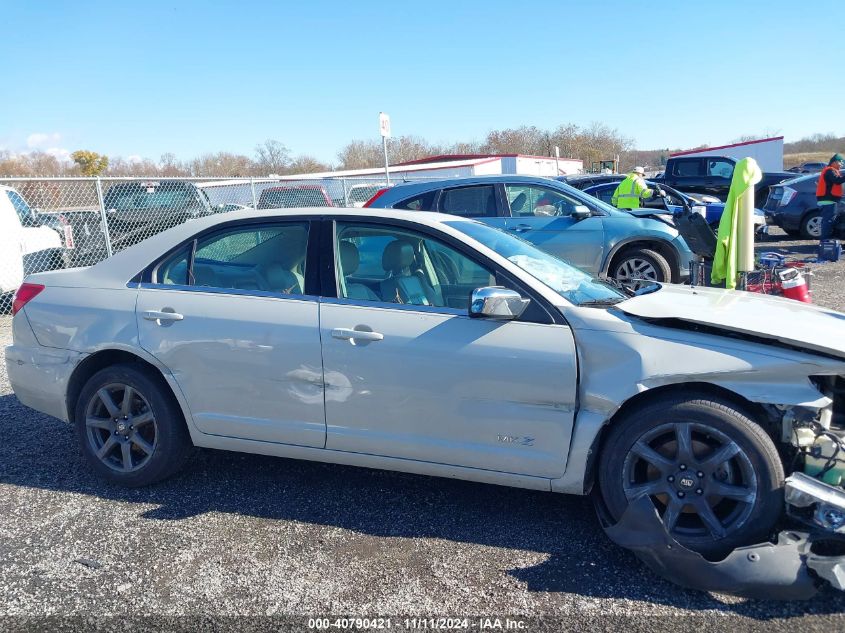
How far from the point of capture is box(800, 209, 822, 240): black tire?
1384 cm

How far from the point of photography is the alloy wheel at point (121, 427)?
3.84 meters

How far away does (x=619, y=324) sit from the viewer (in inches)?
122

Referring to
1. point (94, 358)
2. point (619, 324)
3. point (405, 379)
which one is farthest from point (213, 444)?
point (619, 324)

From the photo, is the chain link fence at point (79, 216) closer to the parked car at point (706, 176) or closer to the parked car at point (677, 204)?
the parked car at point (677, 204)

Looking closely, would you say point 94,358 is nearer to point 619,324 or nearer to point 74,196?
point 619,324

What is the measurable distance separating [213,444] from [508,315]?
6.17 ft

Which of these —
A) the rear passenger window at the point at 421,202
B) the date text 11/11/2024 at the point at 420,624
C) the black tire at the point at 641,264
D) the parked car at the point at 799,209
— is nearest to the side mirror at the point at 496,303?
the date text 11/11/2024 at the point at 420,624

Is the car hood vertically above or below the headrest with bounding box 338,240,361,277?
below

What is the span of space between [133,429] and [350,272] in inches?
63.0

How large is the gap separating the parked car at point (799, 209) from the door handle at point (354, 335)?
44.1ft

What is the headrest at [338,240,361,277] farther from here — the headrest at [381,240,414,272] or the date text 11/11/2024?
the date text 11/11/2024

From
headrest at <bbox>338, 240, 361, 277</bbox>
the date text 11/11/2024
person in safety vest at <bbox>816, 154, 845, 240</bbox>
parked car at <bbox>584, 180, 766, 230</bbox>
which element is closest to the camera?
the date text 11/11/2024

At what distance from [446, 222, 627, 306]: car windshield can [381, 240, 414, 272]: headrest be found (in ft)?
0.93

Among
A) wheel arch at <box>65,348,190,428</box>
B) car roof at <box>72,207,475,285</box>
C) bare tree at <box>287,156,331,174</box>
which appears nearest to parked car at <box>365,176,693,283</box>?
car roof at <box>72,207,475,285</box>
